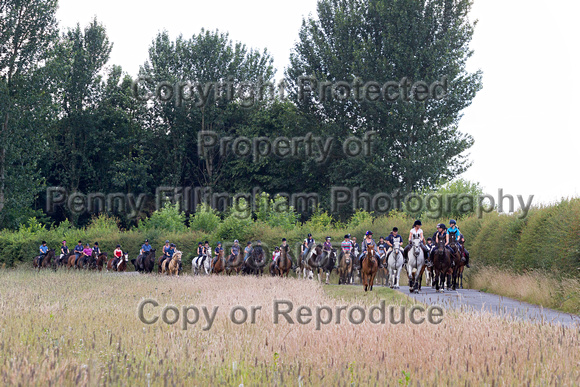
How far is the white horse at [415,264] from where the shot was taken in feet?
67.7

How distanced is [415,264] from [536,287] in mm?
4118

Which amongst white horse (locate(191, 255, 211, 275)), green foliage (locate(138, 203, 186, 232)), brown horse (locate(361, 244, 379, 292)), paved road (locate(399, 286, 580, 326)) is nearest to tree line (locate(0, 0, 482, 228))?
green foliage (locate(138, 203, 186, 232))

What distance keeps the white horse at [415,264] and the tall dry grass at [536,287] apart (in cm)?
305

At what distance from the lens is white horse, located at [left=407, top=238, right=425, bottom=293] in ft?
67.7

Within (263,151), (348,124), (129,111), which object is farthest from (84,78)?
(348,124)

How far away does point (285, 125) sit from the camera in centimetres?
5047

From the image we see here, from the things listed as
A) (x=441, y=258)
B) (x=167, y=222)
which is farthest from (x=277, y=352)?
(x=167, y=222)

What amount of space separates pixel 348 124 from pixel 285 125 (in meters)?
5.95

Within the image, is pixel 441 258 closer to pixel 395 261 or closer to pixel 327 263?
pixel 395 261

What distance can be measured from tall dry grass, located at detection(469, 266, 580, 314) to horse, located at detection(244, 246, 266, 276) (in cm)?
1097

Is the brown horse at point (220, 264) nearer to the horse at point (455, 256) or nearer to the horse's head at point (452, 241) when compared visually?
the horse at point (455, 256)

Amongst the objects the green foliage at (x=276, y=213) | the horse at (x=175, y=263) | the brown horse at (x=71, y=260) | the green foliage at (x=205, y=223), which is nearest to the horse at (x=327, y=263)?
the horse at (x=175, y=263)

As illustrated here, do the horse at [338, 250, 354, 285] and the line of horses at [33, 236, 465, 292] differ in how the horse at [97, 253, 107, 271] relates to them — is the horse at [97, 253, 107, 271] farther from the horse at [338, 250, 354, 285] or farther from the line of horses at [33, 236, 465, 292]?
the horse at [338, 250, 354, 285]

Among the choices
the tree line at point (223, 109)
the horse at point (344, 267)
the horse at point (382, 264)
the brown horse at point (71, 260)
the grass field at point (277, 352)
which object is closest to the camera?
the grass field at point (277, 352)
